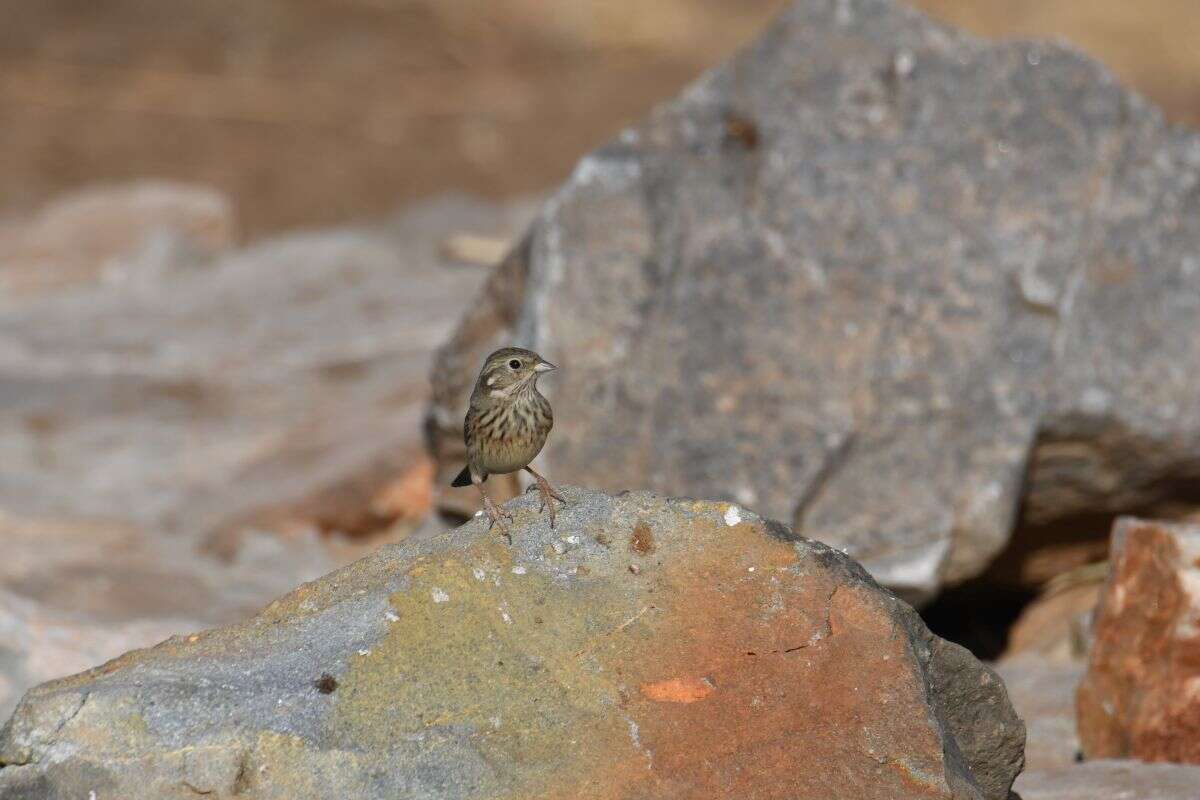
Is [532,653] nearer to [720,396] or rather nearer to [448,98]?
[720,396]

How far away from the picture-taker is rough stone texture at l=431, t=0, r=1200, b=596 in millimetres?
6641

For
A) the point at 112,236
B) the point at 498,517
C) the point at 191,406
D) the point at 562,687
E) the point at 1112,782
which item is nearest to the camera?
the point at 562,687

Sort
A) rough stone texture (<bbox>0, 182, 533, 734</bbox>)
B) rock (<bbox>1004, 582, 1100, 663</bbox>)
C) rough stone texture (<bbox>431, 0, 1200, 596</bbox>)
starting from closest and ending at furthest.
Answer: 1. rock (<bbox>1004, 582, 1100, 663</bbox>)
2. rough stone texture (<bbox>431, 0, 1200, 596</bbox>)
3. rough stone texture (<bbox>0, 182, 533, 734</bbox>)

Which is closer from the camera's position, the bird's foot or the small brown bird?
the bird's foot

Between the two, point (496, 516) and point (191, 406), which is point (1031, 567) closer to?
point (496, 516)

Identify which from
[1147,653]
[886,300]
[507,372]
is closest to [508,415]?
[507,372]

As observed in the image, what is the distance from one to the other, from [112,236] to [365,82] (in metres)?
4.34

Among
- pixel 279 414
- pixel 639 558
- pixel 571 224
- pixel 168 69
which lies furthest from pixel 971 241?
pixel 168 69

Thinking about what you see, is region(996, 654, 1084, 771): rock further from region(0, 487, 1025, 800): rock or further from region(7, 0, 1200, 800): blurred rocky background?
region(0, 487, 1025, 800): rock

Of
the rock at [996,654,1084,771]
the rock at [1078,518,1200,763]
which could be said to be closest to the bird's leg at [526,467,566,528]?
the rock at [996,654,1084,771]

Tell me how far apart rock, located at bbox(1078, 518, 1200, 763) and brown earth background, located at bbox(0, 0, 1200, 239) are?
426 inches

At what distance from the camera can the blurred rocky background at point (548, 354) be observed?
6.47m

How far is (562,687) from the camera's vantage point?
3611mm

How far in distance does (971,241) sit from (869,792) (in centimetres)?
384
